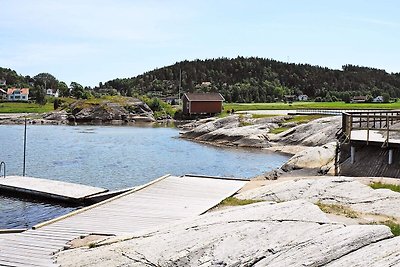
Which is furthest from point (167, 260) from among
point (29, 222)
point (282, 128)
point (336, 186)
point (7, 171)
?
point (282, 128)

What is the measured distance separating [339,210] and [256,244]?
20.9 feet

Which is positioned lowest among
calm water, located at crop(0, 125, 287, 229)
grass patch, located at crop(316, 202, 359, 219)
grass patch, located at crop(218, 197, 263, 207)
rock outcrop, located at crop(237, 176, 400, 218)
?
→ calm water, located at crop(0, 125, 287, 229)

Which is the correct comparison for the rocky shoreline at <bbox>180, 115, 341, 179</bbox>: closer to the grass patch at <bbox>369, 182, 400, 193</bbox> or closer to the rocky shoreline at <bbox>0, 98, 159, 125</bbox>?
the grass patch at <bbox>369, 182, 400, 193</bbox>

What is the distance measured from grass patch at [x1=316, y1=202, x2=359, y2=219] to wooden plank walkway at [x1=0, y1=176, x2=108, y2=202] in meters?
15.4

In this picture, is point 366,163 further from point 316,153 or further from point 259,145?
point 259,145

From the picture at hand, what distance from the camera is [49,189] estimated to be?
100 ft

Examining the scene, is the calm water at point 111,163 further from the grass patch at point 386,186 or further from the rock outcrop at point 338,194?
the grass patch at point 386,186

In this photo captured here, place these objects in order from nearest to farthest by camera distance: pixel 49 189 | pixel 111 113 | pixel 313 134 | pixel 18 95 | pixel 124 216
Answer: pixel 124 216, pixel 49 189, pixel 313 134, pixel 111 113, pixel 18 95

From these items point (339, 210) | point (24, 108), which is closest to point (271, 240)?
point (339, 210)

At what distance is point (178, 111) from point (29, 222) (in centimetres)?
12042

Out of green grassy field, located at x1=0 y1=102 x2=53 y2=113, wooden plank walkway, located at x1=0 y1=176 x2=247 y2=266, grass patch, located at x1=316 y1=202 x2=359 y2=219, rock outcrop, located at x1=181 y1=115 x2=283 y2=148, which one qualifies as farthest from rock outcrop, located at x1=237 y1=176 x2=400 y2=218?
green grassy field, located at x1=0 y1=102 x2=53 y2=113

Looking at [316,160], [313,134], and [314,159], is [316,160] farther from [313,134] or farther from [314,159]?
[313,134]

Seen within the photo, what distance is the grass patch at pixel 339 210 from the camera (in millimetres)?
16734

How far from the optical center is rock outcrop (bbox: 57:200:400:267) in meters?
11.3
